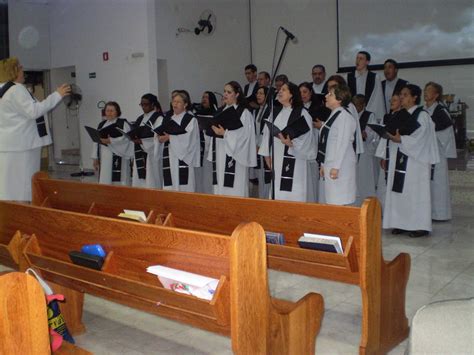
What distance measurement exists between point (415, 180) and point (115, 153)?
4.10m

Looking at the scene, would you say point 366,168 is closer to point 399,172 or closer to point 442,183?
point 442,183

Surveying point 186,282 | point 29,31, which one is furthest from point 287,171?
point 29,31

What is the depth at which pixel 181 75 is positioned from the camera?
1163cm

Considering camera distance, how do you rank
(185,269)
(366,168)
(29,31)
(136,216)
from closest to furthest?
(185,269), (136,216), (366,168), (29,31)

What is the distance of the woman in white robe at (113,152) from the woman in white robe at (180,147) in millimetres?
790

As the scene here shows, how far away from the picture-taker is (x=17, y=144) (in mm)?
5746

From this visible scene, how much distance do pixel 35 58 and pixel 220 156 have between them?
25.1 ft

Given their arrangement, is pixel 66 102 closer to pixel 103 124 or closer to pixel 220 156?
pixel 103 124

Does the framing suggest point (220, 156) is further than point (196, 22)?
No

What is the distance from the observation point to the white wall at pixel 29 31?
39.4ft

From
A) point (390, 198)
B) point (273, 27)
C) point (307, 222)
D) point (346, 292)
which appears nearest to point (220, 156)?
point (390, 198)

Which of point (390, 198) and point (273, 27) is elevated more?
point (273, 27)

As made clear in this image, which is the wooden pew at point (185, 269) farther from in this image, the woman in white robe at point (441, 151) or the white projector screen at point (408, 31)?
the white projector screen at point (408, 31)

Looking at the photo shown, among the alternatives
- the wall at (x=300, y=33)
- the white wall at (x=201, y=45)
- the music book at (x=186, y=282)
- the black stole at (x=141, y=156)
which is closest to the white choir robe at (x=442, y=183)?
the black stole at (x=141, y=156)
